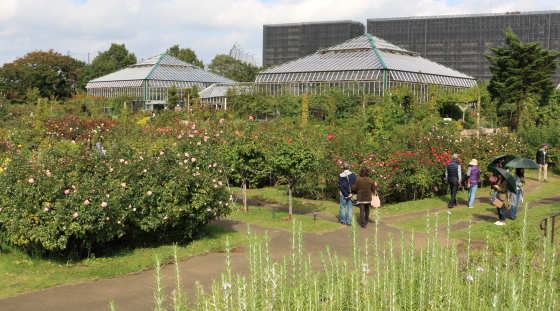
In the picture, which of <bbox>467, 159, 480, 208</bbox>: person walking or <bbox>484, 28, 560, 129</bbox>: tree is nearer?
<bbox>467, 159, 480, 208</bbox>: person walking

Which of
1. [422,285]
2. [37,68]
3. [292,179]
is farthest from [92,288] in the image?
[37,68]

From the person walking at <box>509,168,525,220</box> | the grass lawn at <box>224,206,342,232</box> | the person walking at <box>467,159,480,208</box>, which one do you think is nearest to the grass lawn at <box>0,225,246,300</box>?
the grass lawn at <box>224,206,342,232</box>

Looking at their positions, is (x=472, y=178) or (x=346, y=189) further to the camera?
(x=472, y=178)

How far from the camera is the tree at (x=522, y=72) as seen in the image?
31.6 metres

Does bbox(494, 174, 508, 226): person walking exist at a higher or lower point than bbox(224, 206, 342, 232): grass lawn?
higher

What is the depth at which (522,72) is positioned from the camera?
1262 inches

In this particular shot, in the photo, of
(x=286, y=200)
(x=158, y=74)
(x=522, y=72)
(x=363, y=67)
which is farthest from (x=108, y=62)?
(x=286, y=200)

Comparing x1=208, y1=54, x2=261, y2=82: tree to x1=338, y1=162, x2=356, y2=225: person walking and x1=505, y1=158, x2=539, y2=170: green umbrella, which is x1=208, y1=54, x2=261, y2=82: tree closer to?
x1=505, y1=158, x2=539, y2=170: green umbrella

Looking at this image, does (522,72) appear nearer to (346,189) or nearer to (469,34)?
(346,189)

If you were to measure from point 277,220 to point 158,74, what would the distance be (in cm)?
4223

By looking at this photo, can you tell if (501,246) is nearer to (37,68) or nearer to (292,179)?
(292,179)

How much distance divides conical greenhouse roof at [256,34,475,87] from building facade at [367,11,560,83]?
49.1 meters

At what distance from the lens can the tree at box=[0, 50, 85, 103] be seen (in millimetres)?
53684

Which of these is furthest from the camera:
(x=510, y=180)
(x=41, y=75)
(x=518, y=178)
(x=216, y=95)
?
(x=41, y=75)
